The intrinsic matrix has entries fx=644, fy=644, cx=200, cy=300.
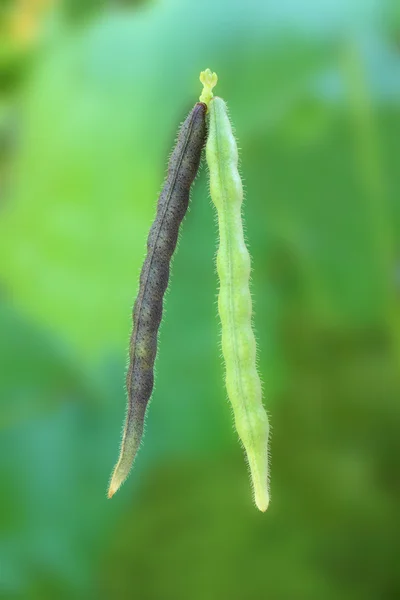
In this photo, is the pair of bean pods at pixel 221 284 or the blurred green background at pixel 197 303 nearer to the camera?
the pair of bean pods at pixel 221 284

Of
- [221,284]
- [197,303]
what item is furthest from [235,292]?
[197,303]

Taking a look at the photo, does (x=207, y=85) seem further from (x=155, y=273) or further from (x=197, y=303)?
(x=197, y=303)

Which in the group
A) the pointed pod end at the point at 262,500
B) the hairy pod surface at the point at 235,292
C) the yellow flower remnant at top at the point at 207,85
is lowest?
the pointed pod end at the point at 262,500

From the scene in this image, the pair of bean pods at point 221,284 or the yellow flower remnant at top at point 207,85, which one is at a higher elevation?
the yellow flower remnant at top at point 207,85

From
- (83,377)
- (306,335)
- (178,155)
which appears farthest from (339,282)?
(178,155)

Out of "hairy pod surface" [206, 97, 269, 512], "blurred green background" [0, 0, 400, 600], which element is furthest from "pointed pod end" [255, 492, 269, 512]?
"blurred green background" [0, 0, 400, 600]

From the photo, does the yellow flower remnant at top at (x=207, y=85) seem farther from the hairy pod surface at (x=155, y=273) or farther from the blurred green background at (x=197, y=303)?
the blurred green background at (x=197, y=303)

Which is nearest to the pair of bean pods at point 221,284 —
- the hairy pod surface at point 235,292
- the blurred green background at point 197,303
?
the hairy pod surface at point 235,292
